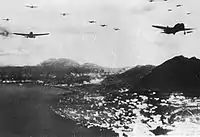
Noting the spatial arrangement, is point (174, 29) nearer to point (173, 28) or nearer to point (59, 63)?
point (173, 28)

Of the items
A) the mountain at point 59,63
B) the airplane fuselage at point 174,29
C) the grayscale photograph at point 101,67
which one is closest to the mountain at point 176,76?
the grayscale photograph at point 101,67

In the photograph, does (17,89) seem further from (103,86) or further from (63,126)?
(103,86)

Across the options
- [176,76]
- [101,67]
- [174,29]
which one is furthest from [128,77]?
[174,29]

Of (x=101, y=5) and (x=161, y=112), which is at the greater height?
(x=101, y=5)

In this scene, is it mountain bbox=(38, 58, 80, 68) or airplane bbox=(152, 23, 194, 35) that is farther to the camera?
airplane bbox=(152, 23, 194, 35)

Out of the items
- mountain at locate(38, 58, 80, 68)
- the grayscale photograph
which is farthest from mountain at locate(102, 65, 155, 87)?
mountain at locate(38, 58, 80, 68)

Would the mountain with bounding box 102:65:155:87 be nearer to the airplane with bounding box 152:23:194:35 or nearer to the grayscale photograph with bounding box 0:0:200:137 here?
the grayscale photograph with bounding box 0:0:200:137

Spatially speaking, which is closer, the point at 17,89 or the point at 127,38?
the point at 17,89

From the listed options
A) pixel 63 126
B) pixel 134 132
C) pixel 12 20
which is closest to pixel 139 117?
pixel 134 132
